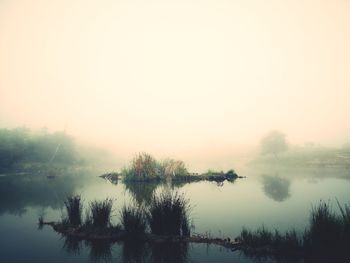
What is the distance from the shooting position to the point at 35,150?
83.0m

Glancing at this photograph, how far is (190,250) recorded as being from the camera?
33.3ft

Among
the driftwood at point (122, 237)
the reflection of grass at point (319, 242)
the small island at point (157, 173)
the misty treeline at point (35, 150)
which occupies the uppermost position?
Answer: the misty treeline at point (35, 150)

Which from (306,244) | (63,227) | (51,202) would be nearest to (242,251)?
(306,244)

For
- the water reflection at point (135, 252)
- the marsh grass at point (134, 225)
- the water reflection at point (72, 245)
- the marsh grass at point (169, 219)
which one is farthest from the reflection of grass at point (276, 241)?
the water reflection at point (72, 245)

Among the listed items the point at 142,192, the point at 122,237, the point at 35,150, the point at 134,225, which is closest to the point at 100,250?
the point at 122,237

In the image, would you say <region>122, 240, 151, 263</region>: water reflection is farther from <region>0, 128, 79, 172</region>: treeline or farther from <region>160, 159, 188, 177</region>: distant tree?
<region>0, 128, 79, 172</region>: treeline

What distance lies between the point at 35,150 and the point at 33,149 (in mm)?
2494

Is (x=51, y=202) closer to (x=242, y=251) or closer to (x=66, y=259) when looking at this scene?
(x=66, y=259)

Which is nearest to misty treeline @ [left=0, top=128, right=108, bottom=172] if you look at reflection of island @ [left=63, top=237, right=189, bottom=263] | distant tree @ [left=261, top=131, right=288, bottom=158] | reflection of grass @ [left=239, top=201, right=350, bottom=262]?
reflection of island @ [left=63, top=237, right=189, bottom=263]

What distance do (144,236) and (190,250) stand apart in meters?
2.21

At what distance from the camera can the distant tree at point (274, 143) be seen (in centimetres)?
10312

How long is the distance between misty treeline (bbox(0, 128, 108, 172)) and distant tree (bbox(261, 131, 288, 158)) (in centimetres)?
6631

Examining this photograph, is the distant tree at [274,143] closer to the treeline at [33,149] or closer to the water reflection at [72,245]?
the treeline at [33,149]

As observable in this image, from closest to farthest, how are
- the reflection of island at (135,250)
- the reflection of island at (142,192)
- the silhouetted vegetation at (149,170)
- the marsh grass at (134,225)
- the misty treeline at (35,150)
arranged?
the reflection of island at (135,250) → the marsh grass at (134,225) → the reflection of island at (142,192) → the silhouetted vegetation at (149,170) → the misty treeline at (35,150)
